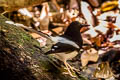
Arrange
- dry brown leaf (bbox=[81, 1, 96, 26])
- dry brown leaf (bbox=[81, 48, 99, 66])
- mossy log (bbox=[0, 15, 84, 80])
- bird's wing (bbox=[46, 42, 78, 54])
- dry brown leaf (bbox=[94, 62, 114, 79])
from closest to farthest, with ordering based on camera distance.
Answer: mossy log (bbox=[0, 15, 84, 80])
bird's wing (bbox=[46, 42, 78, 54])
dry brown leaf (bbox=[94, 62, 114, 79])
dry brown leaf (bbox=[81, 48, 99, 66])
dry brown leaf (bbox=[81, 1, 96, 26])

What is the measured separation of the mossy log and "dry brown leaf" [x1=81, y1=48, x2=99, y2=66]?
169 cm

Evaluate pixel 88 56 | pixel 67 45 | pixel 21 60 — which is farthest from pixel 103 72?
pixel 21 60

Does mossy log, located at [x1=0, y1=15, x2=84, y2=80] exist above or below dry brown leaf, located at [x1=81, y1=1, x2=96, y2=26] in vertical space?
below

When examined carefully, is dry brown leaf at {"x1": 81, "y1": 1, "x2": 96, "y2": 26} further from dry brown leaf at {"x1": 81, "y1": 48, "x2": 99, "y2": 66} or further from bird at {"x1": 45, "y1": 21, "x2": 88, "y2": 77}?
bird at {"x1": 45, "y1": 21, "x2": 88, "y2": 77}

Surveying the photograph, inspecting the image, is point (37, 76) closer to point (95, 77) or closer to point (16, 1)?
point (95, 77)

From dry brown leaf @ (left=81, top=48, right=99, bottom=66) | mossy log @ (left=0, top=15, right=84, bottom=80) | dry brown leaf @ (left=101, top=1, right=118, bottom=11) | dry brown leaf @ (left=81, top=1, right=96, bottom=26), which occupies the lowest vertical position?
mossy log @ (left=0, top=15, right=84, bottom=80)

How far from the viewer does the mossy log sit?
1.75m

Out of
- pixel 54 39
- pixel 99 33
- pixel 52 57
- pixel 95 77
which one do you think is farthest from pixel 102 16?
pixel 54 39

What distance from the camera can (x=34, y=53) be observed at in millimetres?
2199

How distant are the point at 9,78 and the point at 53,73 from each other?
0.45 m

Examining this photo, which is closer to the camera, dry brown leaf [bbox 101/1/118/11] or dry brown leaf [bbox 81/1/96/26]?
dry brown leaf [bbox 81/1/96/26]

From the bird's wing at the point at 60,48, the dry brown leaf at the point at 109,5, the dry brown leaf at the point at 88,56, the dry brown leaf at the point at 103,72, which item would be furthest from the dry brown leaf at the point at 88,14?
the bird's wing at the point at 60,48

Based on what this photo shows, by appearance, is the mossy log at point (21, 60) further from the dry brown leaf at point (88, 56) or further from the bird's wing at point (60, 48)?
the dry brown leaf at point (88, 56)

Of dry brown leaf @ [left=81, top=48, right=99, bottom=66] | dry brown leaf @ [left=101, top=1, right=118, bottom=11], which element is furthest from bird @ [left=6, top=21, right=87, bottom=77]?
dry brown leaf @ [left=101, top=1, right=118, bottom=11]
